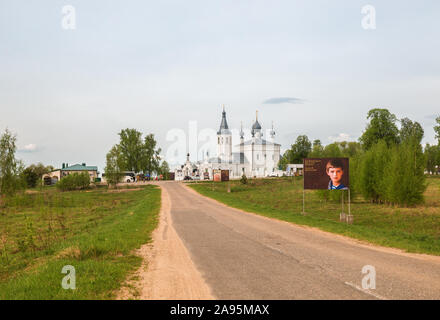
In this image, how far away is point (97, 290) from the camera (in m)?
7.45

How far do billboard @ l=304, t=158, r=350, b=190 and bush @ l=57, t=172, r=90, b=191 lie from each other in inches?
2232

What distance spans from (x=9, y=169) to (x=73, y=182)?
26.8 metres

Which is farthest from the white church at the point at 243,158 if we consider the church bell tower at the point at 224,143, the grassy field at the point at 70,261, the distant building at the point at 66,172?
the grassy field at the point at 70,261

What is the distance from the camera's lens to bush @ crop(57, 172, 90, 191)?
67725mm

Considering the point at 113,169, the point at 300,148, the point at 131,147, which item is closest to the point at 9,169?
the point at 113,169

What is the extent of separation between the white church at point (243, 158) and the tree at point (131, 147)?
13.0 metres

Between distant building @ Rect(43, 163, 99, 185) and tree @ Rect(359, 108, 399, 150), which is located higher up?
tree @ Rect(359, 108, 399, 150)

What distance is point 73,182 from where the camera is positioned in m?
A: 68.5

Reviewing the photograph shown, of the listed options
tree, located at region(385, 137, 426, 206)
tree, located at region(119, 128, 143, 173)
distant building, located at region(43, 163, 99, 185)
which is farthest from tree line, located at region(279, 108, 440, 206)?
distant building, located at region(43, 163, 99, 185)

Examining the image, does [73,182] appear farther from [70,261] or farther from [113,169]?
[70,261]

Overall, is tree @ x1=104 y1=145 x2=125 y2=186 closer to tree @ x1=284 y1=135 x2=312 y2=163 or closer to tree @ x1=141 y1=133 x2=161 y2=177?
tree @ x1=141 y1=133 x2=161 y2=177
